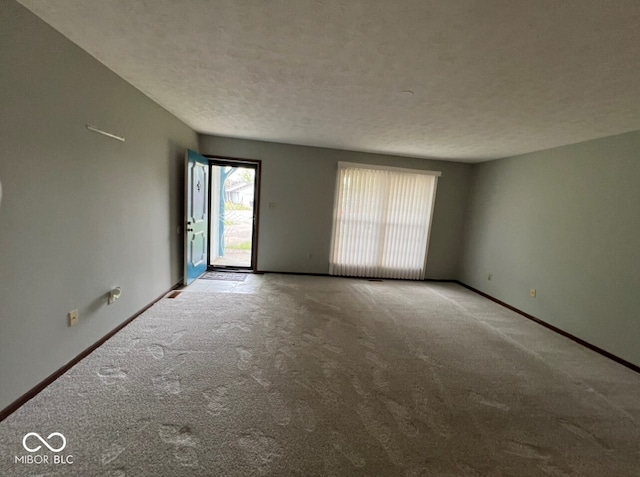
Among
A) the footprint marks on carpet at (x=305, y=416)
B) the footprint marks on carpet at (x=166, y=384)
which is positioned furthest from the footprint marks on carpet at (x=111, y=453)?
the footprint marks on carpet at (x=305, y=416)

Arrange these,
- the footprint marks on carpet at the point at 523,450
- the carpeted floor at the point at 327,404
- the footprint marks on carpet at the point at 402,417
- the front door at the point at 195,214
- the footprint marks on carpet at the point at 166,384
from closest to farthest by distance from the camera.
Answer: the carpeted floor at the point at 327,404 < the footprint marks on carpet at the point at 523,450 < the footprint marks on carpet at the point at 402,417 < the footprint marks on carpet at the point at 166,384 < the front door at the point at 195,214

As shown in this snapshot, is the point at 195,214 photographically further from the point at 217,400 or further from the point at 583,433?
the point at 583,433

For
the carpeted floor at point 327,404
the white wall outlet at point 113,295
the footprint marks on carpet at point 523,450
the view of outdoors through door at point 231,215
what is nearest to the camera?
the carpeted floor at point 327,404

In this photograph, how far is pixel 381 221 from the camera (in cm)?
465

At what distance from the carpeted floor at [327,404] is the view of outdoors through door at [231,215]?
2.57m

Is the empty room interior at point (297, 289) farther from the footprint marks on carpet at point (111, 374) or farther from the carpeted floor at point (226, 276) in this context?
the carpeted floor at point (226, 276)

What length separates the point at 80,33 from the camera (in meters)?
1.57

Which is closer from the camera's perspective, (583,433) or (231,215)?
(583,433)

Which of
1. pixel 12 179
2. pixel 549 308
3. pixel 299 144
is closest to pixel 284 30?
pixel 12 179

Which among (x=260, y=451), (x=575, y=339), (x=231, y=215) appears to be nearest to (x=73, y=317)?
(x=260, y=451)

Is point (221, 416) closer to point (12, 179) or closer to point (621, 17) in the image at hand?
point (12, 179)

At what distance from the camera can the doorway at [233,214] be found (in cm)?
443

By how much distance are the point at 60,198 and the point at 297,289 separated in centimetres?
280

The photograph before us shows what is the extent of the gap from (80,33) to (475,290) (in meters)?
Result: 5.65
